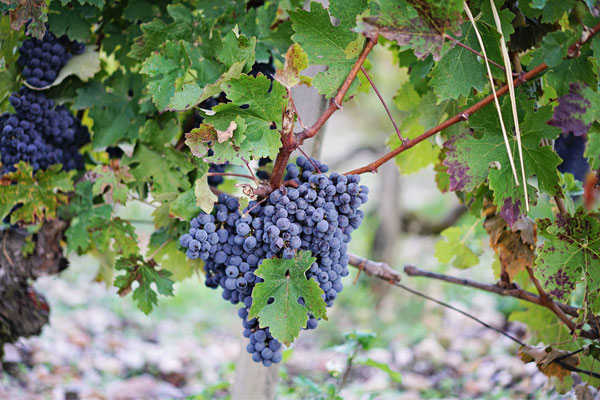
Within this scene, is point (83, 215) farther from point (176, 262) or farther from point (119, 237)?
point (176, 262)

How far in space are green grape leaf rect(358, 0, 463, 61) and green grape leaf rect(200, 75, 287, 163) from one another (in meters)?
0.18

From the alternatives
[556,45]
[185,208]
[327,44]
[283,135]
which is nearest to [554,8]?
[556,45]

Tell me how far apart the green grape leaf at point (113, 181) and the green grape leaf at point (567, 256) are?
868 millimetres

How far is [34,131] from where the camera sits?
1.20 metres

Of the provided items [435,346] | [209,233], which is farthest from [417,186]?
[209,233]

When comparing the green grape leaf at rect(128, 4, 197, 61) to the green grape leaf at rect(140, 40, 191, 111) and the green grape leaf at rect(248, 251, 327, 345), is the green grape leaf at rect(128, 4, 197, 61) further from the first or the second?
the green grape leaf at rect(248, 251, 327, 345)

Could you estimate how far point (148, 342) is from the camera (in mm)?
2982

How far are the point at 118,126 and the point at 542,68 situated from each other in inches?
36.5

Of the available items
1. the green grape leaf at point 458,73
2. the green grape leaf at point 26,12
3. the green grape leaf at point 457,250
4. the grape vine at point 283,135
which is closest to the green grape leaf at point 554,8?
the grape vine at point 283,135

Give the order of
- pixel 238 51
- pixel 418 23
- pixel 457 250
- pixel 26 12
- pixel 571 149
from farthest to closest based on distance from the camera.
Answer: pixel 457 250 < pixel 571 149 < pixel 26 12 < pixel 238 51 < pixel 418 23

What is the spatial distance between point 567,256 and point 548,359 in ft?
1.07

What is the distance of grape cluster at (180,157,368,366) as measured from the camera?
837mm

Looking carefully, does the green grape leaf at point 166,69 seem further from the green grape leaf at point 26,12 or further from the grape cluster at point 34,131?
the grape cluster at point 34,131

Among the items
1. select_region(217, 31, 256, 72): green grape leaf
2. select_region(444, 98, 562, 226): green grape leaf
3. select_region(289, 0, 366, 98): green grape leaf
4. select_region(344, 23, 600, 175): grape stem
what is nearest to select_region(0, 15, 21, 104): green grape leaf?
select_region(217, 31, 256, 72): green grape leaf
